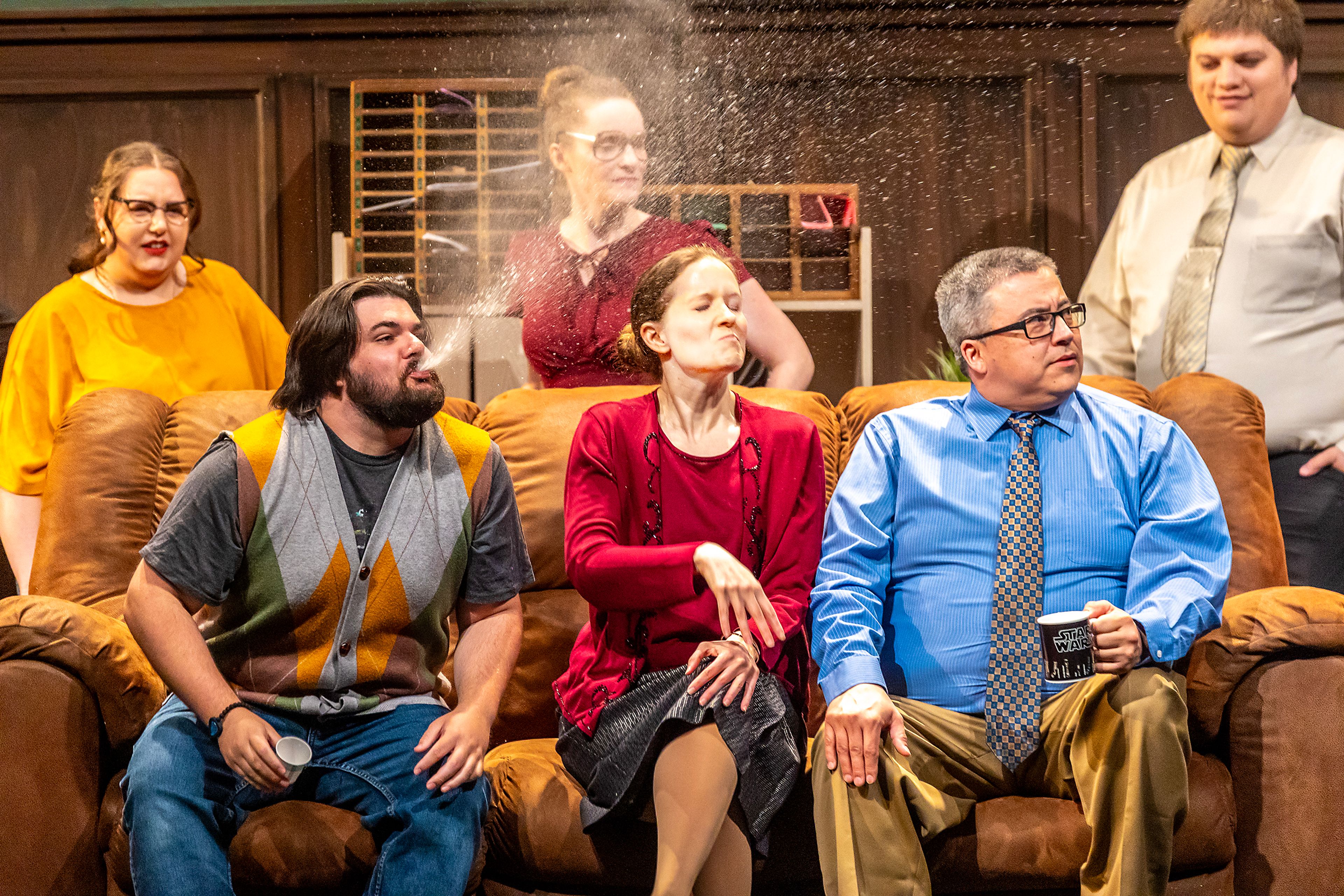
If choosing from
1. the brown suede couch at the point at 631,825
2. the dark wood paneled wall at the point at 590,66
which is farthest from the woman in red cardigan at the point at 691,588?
the dark wood paneled wall at the point at 590,66

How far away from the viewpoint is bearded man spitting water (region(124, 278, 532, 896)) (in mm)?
1926

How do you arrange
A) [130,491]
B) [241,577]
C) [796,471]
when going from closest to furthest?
1. [241,577]
2. [796,471]
3. [130,491]

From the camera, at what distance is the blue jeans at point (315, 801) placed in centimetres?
185

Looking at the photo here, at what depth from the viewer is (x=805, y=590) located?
7.25 ft

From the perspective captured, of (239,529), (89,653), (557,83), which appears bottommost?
(89,653)

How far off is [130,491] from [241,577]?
2.28ft

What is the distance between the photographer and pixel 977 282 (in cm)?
234

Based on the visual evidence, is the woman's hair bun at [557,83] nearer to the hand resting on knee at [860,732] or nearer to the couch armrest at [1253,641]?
the hand resting on knee at [860,732]

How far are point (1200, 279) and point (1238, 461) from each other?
758 millimetres

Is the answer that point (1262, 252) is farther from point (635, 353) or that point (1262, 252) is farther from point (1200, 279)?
point (635, 353)

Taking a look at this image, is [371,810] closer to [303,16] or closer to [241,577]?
[241,577]

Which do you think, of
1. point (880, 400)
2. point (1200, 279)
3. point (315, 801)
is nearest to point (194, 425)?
point (315, 801)

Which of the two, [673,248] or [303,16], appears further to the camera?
[303,16]

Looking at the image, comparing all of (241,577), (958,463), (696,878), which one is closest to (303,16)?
(241,577)
